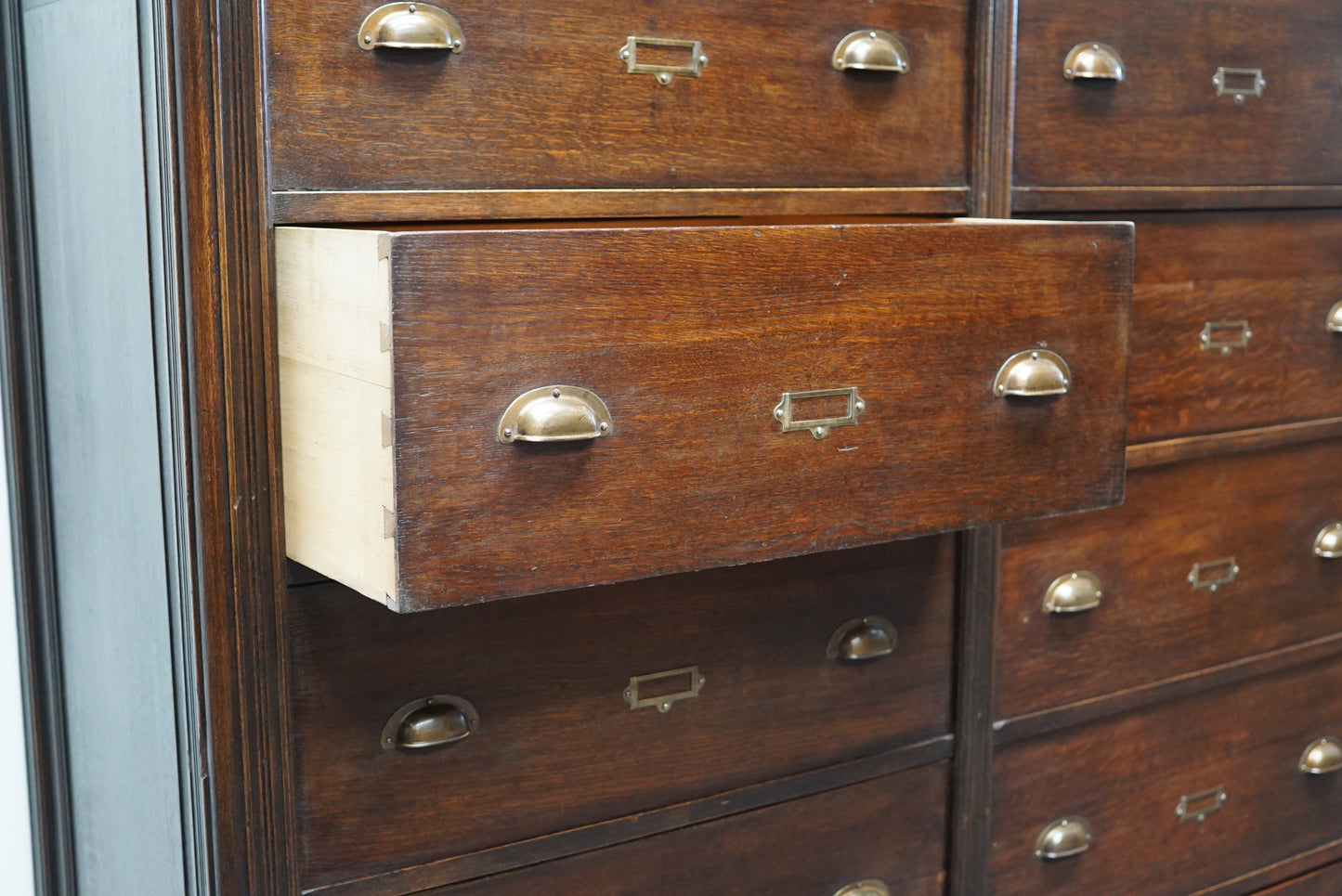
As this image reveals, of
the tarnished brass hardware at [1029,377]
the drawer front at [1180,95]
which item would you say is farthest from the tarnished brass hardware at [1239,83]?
the tarnished brass hardware at [1029,377]

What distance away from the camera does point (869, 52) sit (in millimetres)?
1064

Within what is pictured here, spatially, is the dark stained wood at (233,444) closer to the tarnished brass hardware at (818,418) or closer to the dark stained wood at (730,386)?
the dark stained wood at (730,386)

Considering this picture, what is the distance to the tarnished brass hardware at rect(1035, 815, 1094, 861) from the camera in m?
1.32

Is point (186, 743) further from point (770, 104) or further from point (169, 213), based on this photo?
point (770, 104)

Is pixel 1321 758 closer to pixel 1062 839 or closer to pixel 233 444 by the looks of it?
pixel 1062 839

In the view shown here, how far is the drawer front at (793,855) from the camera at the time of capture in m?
1.05

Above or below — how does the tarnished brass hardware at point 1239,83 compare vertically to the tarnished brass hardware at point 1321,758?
above

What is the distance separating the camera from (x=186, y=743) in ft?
3.01

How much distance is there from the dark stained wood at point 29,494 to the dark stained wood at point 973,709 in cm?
76

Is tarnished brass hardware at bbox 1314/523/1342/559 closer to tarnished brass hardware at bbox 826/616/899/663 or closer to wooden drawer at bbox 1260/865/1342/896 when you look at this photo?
wooden drawer at bbox 1260/865/1342/896

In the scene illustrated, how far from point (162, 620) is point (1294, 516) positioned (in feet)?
3.66

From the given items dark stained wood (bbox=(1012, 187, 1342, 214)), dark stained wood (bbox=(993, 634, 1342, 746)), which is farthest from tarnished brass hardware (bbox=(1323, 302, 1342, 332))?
dark stained wood (bbox=(993, 634, 1342, 746))

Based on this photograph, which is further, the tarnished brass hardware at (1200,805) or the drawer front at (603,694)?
the tarnished brass hardware at (1200,805)

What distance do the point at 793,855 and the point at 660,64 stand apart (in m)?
0.64
